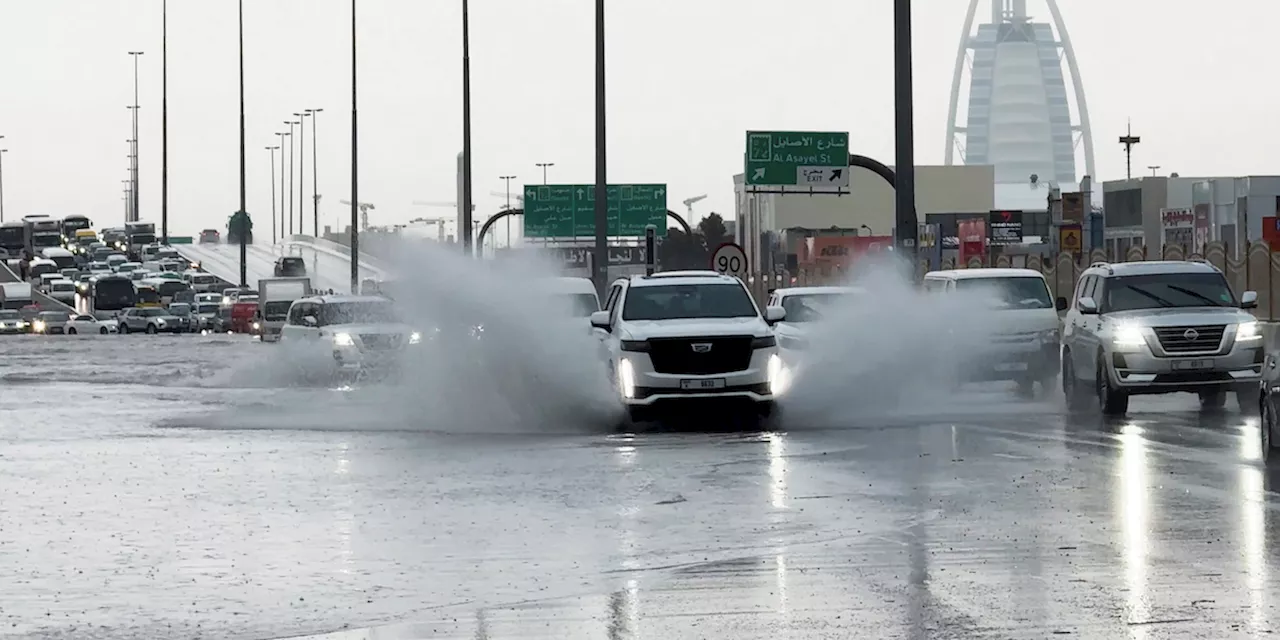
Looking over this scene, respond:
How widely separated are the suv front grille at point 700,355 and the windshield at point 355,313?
15241 mm

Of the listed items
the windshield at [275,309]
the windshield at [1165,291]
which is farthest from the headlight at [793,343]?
the windshield at [275,309]

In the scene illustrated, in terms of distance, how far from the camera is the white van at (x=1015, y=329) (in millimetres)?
31891

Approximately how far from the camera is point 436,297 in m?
31.3

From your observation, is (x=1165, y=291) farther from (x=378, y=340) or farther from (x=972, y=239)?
(x=972, y=239)

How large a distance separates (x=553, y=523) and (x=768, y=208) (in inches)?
6488

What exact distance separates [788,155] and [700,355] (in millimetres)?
35720

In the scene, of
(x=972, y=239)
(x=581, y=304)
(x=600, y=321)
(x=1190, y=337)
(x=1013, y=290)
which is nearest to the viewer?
(x=1190, y=337)

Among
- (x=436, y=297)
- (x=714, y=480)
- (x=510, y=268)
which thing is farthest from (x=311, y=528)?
(x=510, y=268)

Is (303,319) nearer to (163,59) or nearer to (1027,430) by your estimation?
(1027,430)

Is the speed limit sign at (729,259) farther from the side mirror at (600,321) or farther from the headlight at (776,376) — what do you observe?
the headlight at (776,376)

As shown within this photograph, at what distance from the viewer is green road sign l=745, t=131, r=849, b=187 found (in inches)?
2378

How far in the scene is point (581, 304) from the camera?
3453cm

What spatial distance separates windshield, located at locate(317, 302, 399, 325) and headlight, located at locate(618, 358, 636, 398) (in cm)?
1495

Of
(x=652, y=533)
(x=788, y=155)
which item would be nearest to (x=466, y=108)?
(x=788, y=155)
